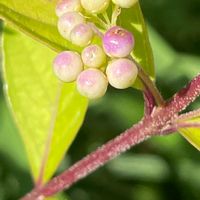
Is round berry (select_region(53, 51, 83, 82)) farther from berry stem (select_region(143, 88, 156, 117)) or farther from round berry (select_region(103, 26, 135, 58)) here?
berry stem (select_region(143, 88, 156, 117))

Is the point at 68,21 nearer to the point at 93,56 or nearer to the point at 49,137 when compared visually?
the point at 93,56

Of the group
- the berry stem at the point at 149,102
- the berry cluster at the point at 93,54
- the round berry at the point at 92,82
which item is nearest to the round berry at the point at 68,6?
the berry cluster at the point at 93,54

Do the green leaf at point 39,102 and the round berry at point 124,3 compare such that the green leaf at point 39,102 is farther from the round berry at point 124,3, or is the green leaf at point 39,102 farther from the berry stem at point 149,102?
the round berry at point 124,3

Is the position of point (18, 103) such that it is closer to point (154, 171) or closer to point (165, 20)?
point (154, 171)

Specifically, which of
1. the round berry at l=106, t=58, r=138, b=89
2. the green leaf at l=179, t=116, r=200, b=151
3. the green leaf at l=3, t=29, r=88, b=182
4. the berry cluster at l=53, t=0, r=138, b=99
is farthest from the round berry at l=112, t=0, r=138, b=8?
the green leaf at l=3, t=29, r=88, b=182

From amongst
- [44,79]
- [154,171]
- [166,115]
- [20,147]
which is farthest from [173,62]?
[166,115]

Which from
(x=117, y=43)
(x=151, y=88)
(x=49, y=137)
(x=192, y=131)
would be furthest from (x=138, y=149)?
(x=117, y=43)

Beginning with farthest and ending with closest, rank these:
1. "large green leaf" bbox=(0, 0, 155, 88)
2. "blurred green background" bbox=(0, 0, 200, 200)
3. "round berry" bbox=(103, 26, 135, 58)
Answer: "blurred green background" bbox=(0, 0, 200, 200), "large green leaf" bbox=(0, 0, 155, 88), "round berry" bbox=(103, 26, 135, 58)
